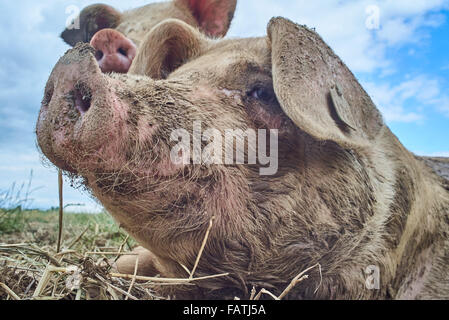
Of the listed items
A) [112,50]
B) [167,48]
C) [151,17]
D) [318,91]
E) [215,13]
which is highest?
[215,13]

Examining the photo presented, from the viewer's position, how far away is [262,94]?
6.06ft

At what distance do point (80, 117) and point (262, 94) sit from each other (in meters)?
0.78

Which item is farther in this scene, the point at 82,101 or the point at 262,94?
the point at 262,94

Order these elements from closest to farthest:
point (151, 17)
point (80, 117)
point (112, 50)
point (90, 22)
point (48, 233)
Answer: point (80, 117), point (112, 50), point (48, 233), point (151, 17), point (90, 22)

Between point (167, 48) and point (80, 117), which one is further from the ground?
point (167, 48)

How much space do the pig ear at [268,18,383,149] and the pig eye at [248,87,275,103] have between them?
158 millimetres

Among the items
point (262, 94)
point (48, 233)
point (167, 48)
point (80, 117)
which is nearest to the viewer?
point (80, 117)

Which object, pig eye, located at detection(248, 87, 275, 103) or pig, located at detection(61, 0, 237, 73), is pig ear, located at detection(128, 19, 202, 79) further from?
pig, located at detection(61, 0, 237, 73)

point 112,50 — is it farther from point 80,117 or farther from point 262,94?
point 80,117

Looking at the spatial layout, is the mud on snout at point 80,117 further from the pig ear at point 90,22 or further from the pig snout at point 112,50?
the pig ear at point 90,22

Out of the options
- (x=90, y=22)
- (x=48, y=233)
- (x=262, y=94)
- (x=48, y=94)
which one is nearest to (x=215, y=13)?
(x=90, y=22)

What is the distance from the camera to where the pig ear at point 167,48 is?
7.54 feet
